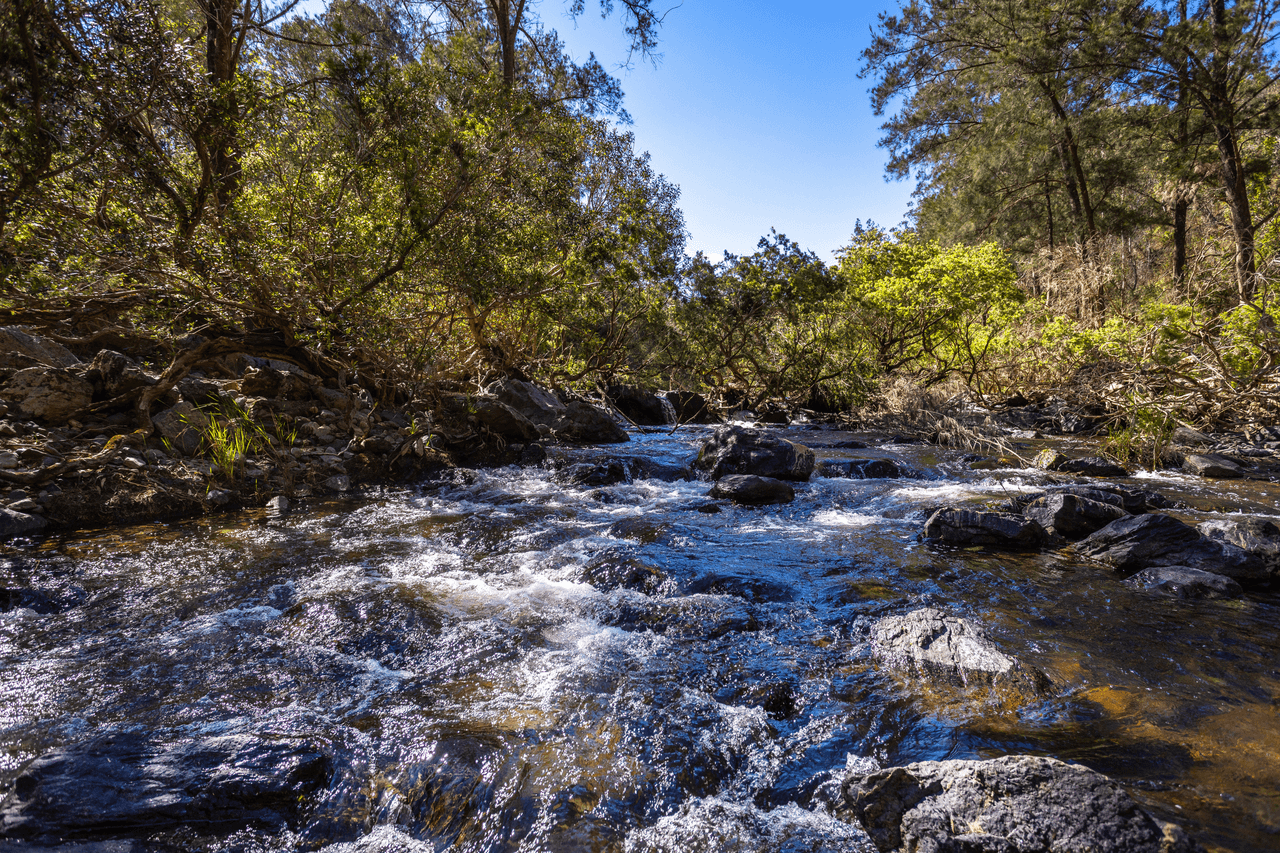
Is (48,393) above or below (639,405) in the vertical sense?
above

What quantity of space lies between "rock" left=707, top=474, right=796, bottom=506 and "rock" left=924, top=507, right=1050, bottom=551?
2034mm

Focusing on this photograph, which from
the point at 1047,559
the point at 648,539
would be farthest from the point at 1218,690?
the point at 648,539

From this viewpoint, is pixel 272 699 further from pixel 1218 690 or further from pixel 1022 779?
pixel 1218 690

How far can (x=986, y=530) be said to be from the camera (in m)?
5.37

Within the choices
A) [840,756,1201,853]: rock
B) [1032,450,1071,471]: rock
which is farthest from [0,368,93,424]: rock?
[1032,450,1071,471]: rock

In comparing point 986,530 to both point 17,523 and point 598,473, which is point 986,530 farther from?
point 17,523

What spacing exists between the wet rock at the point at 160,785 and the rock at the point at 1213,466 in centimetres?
1009

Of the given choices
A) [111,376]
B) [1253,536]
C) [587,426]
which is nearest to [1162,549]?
[1253,536]

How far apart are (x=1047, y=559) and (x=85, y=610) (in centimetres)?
738

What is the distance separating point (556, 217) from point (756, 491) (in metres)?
6.19

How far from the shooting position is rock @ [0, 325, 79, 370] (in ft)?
21.3

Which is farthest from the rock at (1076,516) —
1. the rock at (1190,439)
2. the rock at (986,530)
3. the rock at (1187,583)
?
the rock at (1190,439)

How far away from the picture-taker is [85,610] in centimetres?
381

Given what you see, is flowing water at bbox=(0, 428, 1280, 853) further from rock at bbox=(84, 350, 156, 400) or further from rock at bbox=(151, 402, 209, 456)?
rock at bbox=(84, 350, 156, 400)
